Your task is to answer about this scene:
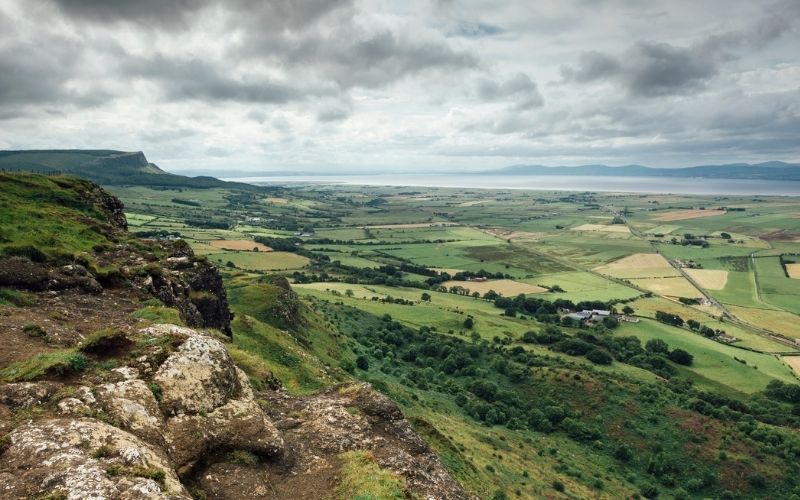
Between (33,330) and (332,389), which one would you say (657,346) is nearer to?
(332,389)

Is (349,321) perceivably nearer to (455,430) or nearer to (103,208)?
(455,430)

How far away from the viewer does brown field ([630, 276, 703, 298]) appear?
175000 millimetres

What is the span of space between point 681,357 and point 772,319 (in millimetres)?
56130

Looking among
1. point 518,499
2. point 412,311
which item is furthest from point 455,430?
point 412,311

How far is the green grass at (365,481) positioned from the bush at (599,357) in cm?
10451

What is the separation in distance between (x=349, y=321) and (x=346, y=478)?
95096 mm

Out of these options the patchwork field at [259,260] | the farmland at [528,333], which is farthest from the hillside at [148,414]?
the patchwork field at [259,260]

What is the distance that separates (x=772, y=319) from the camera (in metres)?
147

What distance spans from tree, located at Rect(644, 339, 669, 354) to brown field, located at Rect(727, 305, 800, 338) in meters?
43.4

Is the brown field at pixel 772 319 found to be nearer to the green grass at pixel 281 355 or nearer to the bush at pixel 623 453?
the bush at pixel 623 453

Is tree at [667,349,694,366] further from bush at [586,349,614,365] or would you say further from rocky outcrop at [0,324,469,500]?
rocky outcrop at [0,324,469,500]

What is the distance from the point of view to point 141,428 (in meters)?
17.2

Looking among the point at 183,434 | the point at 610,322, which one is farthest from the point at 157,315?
the point at 610,322

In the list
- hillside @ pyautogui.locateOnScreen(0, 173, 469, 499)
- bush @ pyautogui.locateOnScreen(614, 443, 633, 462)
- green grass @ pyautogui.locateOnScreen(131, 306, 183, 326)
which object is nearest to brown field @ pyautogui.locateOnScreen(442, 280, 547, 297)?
bush @ pyautogui.locateOnScreen(614, 443, 633, 462)
